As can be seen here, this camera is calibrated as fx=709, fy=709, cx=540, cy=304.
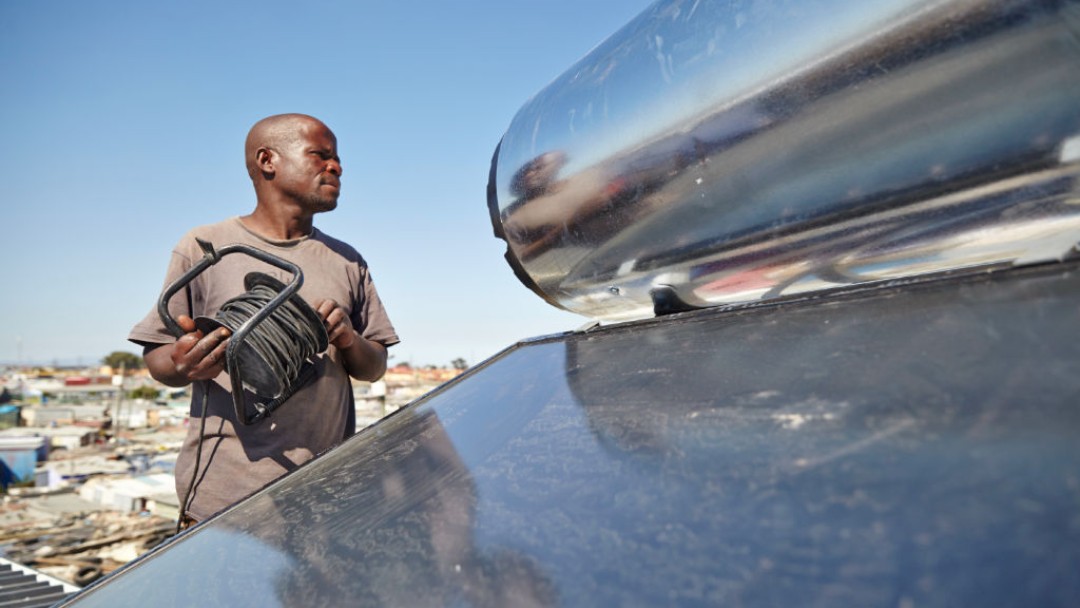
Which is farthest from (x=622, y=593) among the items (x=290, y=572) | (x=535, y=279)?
(x=535, y=279)

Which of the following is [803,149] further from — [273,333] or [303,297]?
[303,297]

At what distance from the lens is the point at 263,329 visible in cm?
159

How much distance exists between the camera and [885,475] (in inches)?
17.1

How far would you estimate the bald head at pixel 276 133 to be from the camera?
7.28 feet

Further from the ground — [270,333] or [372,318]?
[372,318]

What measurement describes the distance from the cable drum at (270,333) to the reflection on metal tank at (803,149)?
726 mm

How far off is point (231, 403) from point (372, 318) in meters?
0.52

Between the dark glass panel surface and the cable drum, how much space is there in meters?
0.78

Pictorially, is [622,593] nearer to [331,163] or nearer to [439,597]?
[439,597]

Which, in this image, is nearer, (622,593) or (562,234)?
(622,593)

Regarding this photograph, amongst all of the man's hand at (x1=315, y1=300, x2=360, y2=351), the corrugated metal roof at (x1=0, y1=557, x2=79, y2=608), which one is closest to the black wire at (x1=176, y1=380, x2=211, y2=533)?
the man's hand at (x1=315, y1=300, x2=360, y2=351)

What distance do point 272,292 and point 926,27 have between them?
4.74 feet

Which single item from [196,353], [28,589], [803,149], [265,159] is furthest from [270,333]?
[28,589]

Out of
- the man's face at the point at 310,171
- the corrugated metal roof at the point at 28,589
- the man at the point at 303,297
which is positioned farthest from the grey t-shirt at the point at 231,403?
the corrugated metal roof at the point at 28,589
